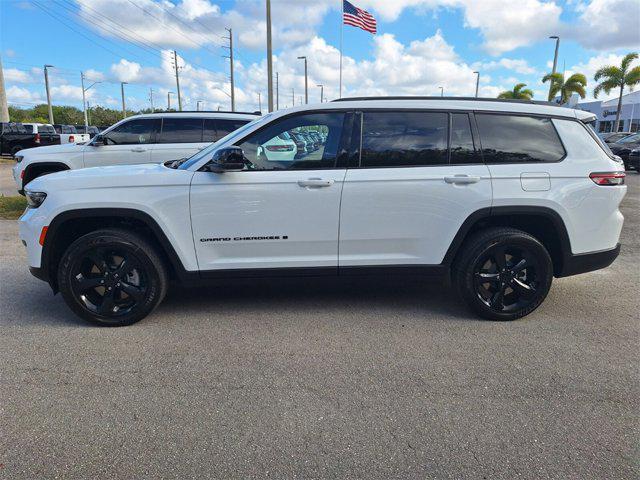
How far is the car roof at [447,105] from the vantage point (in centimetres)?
402

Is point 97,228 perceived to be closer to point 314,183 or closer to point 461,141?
point 314,183

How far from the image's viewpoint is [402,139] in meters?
3.98

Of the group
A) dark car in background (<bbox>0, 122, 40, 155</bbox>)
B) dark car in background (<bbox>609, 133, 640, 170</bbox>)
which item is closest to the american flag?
dark car in background (<bbox>609, 133, 640, 170</bbox>)

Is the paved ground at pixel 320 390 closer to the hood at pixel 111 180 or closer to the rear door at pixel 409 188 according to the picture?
the rear door at pixel 409 188

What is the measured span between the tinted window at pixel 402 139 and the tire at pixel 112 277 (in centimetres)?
198

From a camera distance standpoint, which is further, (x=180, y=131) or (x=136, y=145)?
(x=180, y=131)

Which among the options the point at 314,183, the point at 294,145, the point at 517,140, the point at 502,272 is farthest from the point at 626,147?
the point at 314,183

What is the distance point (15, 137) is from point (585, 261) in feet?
85.5

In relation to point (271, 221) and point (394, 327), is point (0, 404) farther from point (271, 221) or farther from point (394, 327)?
point (394, 327)

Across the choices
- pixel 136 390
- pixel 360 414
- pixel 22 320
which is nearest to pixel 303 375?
pixel 360 414

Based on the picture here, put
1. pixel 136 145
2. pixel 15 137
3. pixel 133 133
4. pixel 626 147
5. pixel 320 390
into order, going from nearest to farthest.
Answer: pixel 320 390 → pixel 136 145 → pixel 133 133 → pixel 626 147 → pixel 15 137

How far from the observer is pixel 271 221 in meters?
3.87

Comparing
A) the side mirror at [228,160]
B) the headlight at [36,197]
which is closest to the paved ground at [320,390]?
the headlight at [36,197]

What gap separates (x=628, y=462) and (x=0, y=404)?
353 centimetres
